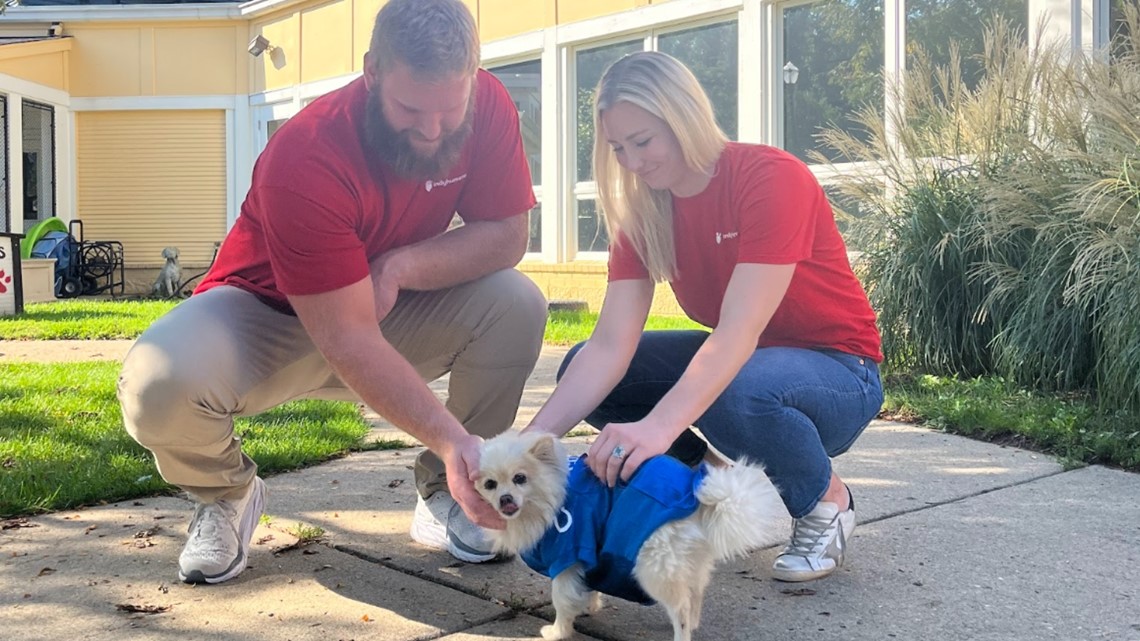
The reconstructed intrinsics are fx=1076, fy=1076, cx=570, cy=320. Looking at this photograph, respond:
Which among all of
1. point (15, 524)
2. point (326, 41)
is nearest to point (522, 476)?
point (15, 524)

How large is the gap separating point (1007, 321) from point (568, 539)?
12.3 feet

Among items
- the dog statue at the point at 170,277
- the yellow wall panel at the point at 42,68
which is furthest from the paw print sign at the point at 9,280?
the yellow wall panel at the point at 42,68

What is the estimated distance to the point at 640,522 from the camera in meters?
2.13

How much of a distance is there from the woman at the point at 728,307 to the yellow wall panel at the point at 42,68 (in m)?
16.3

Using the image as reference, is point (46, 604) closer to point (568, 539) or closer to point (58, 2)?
point (568, 539)

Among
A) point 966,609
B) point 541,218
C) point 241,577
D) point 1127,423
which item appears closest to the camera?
point 966,609

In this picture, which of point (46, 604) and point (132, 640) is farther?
point (46, 604)

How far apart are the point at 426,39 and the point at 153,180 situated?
16.5 metres

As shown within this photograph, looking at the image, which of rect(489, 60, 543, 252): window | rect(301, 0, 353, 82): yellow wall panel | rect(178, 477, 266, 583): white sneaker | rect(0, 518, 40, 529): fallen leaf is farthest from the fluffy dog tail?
rect(301, 0, 353, 82): yellow wall panel

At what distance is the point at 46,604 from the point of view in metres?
2.53

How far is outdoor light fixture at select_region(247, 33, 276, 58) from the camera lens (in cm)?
1622

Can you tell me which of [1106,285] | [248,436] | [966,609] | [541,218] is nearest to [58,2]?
[541,218]

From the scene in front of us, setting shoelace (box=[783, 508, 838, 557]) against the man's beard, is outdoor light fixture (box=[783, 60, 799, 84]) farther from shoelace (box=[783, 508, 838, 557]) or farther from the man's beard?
shoelace (box=[783, 508, 838, 557])

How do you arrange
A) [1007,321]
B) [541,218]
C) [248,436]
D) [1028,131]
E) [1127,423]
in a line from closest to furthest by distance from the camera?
[1127,423] → [248,436] → [1007,321] → [1028,131] → [541,218]
